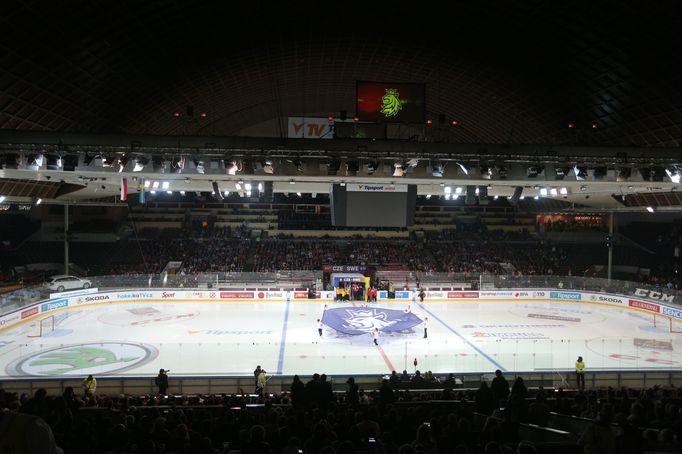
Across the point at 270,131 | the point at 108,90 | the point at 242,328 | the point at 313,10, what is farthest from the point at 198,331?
the point at 270,131

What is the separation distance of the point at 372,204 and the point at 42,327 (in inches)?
692

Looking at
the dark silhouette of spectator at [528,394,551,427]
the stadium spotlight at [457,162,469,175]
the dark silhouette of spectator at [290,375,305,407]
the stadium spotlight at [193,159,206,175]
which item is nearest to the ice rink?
the dark silhouette of spectator at [290,375,305,407]

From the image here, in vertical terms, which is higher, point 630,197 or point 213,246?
point 630,197

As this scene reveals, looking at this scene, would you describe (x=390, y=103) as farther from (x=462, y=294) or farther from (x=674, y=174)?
(x=462, y=294)

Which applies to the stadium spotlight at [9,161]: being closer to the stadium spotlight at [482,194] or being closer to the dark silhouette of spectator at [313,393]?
the dark silhouette of spectator at [313,393]

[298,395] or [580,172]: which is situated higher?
[580,172]

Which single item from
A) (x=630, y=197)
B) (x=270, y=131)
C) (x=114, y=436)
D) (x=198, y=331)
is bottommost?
(x=198, y=331)

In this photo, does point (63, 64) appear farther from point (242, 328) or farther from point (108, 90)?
point (242, 328)

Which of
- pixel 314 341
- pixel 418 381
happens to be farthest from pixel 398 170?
pixel 314 341

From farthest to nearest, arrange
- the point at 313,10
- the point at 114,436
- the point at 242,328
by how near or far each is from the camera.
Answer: the point at 242,328 < the point at 313,10 < the point at 114,436

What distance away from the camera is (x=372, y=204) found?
21.3m

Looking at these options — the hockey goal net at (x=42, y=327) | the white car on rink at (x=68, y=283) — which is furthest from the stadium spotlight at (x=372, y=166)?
the white car on rink at (x=68, y=283)

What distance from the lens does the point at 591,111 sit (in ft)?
88.5

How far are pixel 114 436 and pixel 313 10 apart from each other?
22676 millimetres
